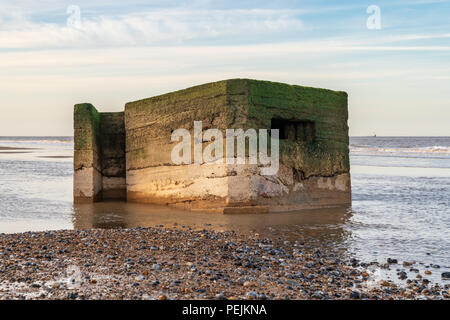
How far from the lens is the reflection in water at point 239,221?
7.93m

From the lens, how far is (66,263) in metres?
5.61

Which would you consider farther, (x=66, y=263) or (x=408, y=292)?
(x=66, y=263)

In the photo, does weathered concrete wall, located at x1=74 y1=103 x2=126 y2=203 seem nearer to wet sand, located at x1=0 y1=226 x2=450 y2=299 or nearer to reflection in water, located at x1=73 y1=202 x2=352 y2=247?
reflection in water, located at x1=73 y1=202 x2=352 y2=247

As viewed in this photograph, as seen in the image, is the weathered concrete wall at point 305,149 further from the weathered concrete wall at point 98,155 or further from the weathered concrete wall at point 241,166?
the weathered concrete wall at point 98,155

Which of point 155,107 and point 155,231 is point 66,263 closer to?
point 155,231

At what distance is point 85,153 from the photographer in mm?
11594

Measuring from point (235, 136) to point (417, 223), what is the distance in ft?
12.0

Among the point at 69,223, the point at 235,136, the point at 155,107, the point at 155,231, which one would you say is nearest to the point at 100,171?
the point at 155,107

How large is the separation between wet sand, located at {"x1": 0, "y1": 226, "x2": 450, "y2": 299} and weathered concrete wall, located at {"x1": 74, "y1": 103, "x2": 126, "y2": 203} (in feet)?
14.9

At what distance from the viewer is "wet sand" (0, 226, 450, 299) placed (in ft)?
15.4

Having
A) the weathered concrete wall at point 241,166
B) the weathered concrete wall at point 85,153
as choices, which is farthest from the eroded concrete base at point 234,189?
the weathered concrete wall at point 85,153

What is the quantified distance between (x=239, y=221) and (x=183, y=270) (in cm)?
357

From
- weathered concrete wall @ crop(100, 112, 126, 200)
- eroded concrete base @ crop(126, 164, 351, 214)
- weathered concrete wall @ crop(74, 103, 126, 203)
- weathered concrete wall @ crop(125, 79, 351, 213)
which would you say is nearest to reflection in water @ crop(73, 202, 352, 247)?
eroded concrete base @ crop(126, 164, 351, 214)
